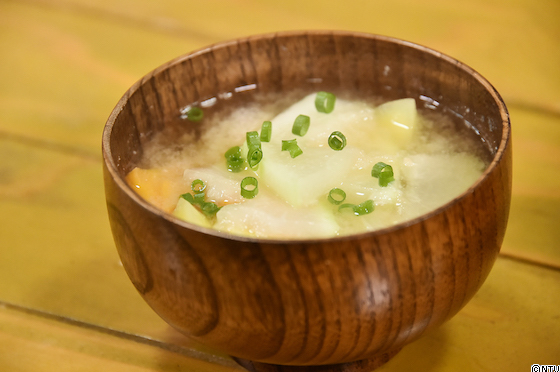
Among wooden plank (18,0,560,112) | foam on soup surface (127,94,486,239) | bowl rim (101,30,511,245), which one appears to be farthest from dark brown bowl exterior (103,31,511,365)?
wooden plank (18,0,560,112)

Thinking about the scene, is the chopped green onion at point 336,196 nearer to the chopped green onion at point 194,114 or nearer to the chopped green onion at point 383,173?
the chopped green onion at point 383,173

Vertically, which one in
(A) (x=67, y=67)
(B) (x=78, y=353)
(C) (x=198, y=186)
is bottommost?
(B) (x=78, y=353)

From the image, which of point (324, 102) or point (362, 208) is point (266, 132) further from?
point (362, 208)

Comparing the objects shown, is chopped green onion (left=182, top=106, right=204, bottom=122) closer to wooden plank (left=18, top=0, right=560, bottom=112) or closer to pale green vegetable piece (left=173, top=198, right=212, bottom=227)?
pale green vegetable piece (left=173, top=198, right=212, bottom=227)

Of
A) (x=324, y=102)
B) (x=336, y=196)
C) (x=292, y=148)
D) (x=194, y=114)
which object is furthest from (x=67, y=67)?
(x=336, y=196)

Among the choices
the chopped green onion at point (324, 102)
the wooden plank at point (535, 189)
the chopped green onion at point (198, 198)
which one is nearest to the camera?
the chopped green onion at point (198, 198)

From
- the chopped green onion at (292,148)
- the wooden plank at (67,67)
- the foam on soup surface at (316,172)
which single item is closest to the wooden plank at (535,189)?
the foam on soup surface at (316,172)
